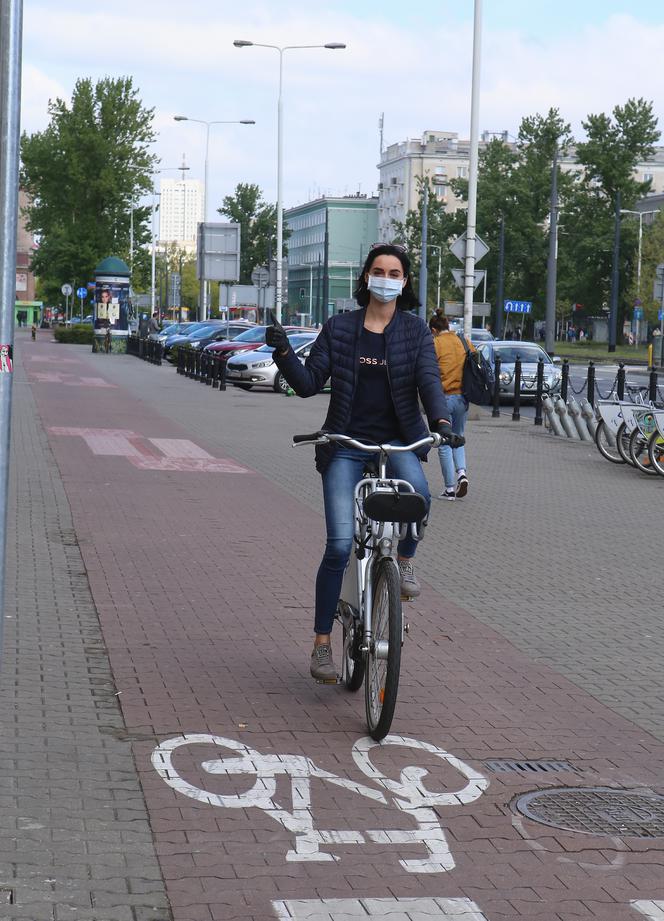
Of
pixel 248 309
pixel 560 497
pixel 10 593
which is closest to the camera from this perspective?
pixel 10 593

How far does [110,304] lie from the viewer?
5928 cm

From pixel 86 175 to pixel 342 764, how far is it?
240 feet

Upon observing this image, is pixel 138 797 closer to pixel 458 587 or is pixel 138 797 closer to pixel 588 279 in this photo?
pixel 458 587

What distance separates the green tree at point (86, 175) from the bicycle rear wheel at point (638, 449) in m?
60.4

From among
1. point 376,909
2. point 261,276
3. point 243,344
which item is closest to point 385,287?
point 376,909

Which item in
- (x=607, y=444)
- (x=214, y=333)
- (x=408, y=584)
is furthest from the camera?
(x=214, y=333)

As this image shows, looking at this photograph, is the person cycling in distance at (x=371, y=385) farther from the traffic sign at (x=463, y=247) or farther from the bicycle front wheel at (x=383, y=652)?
the traffic sign at (x=463, y=247)

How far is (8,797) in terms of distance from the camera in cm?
478

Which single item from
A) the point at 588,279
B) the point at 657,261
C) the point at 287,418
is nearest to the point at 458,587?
the point at 287,418

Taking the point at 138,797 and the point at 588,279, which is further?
the point at 588,279

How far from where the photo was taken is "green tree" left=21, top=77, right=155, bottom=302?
75125 millimetres

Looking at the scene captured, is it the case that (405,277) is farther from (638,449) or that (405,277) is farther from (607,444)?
(607,444)

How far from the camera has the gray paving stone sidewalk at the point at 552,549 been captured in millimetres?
7453

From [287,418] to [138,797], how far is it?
21.0m
